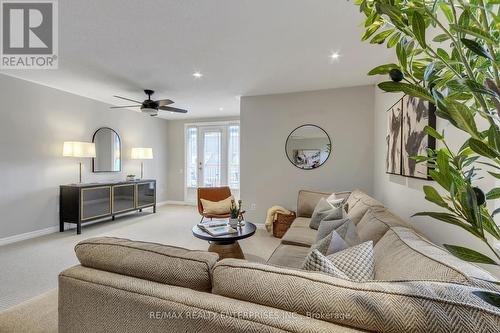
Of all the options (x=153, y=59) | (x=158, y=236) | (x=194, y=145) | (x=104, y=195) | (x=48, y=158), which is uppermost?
(x=153, y=59)

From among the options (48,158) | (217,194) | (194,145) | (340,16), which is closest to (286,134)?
(217,194)

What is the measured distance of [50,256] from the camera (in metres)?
3.11

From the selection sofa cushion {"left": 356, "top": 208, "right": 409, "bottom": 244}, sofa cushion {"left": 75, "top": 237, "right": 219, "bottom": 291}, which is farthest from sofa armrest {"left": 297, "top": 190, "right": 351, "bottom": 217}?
sofa cushion {"left": 75, "top": 237, "right": 219, "bottom": 291}

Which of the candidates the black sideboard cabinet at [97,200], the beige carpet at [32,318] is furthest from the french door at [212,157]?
the beige carpet at [32,318]

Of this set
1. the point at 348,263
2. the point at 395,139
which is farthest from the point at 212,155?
the point at 348,263

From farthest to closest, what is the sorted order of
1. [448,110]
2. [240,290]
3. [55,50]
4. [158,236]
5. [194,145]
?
[194,145] → [158,236] → [55,50] → [240,290] → [448,110]

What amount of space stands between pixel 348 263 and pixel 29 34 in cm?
354

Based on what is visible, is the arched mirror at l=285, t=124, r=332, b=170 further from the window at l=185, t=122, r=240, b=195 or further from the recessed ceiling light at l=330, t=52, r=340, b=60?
the window at l=185, t=122, r=240, b=195

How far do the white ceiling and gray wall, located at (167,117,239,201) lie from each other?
8.81ft

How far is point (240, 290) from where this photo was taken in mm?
836

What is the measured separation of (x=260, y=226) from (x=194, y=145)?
3.43 m

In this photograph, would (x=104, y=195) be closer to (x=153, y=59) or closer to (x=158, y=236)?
(x=158, y=236)

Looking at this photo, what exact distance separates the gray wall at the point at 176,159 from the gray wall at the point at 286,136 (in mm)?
2912

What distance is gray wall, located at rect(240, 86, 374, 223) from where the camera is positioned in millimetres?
4047
